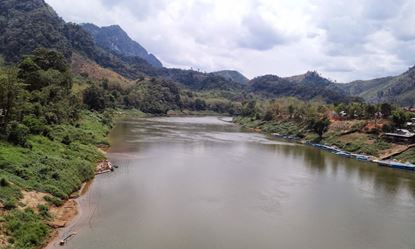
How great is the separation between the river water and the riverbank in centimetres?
1019

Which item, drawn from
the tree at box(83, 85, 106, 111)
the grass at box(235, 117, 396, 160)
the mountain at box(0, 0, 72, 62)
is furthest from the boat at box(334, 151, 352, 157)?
the mountain at box(0, 0, 72, 62)

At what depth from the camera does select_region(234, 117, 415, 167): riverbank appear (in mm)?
70000

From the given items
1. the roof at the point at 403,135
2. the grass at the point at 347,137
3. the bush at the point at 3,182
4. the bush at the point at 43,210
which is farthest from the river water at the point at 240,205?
the roof at the point at 403,135

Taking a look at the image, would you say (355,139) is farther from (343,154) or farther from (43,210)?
(43,210)

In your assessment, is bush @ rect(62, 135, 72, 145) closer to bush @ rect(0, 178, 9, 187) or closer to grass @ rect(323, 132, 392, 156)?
bush @ rect(0, 178, 9, 187)

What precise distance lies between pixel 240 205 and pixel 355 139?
5402cm

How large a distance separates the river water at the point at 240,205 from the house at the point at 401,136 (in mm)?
15310

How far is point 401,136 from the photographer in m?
74.2

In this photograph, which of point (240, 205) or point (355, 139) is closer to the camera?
point (240, 205)

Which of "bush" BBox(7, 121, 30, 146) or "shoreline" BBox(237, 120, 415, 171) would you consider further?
"shoreline" BBox(237, 120, 415, 171)

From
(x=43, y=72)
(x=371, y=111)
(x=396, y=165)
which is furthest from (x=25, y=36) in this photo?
(x=396, y=165)

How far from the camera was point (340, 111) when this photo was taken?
107438 millimetres

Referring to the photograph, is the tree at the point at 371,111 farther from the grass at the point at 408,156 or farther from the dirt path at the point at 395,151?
the grass at the point at 408,156

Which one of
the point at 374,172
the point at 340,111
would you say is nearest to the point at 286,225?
the point at 374,172
